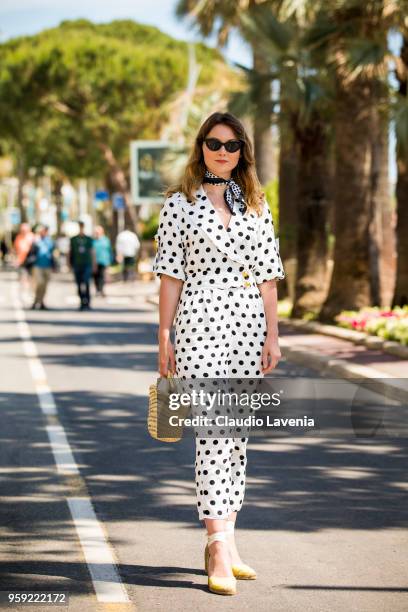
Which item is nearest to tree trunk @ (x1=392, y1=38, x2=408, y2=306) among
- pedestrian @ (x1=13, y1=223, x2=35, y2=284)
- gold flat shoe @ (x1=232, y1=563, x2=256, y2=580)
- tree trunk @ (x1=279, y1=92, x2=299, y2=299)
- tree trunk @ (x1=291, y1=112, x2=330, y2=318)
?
tree trunk @ (x1=291, y1=112, x2=330, y2=318)

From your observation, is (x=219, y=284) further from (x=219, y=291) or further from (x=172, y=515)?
(x=172, y=515)

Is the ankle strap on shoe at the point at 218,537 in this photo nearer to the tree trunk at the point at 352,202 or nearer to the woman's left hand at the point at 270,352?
the woman's left hand at the point at 270,352

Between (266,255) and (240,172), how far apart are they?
0.38m

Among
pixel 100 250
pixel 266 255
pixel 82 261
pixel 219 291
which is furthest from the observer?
pixel 100 250

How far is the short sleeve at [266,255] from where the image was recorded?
18.3 ft

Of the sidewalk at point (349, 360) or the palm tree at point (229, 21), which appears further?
the palm tree at point (229, 21)

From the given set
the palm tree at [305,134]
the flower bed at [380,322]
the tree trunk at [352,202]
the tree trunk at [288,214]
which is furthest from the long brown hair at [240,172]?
the tree trunk at [288,214]

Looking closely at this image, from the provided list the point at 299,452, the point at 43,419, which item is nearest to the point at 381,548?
the point at 299,452

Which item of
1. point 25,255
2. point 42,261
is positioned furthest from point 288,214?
point 25,255

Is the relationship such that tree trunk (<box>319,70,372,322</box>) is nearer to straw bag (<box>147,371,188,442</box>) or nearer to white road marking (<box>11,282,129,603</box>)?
white road marking (<box>11,282,129,603</box>)

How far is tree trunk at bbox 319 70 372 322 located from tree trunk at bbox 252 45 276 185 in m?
3.19

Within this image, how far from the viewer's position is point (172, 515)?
705 centimetres

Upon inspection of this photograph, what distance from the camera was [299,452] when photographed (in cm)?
930

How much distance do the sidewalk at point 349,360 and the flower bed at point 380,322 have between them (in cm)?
32
